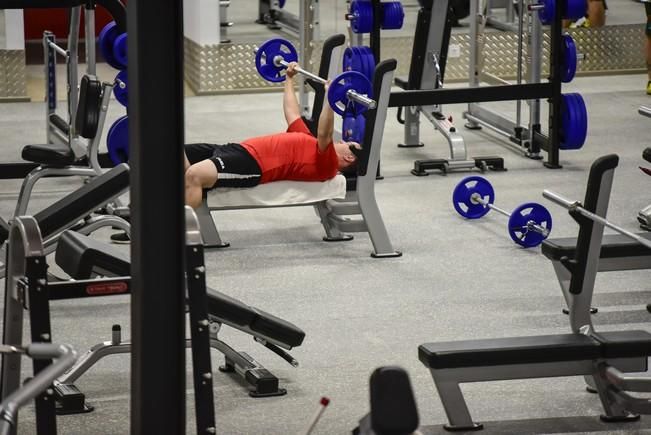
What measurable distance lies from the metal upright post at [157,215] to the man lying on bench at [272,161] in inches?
116

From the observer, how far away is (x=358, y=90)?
222 inches

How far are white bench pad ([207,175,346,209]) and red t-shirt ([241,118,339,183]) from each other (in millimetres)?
32

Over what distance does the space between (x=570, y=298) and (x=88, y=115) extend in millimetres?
2925

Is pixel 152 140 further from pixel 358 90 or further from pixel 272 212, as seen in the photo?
pixel 272 212

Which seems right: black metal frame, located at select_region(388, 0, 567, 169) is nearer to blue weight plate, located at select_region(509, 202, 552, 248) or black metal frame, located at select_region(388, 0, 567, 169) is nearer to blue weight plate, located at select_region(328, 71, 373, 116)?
blue weight plate, located at select_region(328, 71, 373, 116)

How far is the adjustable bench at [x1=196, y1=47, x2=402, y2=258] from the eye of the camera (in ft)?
18.3

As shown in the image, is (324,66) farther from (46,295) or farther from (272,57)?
(46,295)

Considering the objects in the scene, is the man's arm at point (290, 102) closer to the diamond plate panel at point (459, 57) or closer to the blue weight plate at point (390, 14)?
the blue weight plate at point (390, 14)

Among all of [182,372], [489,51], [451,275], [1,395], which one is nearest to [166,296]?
[182,372]

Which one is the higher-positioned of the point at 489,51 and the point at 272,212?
the point at 489,51

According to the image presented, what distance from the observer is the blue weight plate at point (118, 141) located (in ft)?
20.6

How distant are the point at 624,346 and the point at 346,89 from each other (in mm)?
2262

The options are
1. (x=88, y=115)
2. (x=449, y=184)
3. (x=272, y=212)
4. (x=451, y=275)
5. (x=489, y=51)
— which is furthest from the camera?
(x=489, y=51)

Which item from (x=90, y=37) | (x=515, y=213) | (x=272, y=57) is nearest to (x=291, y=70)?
(x=272, y=57)
